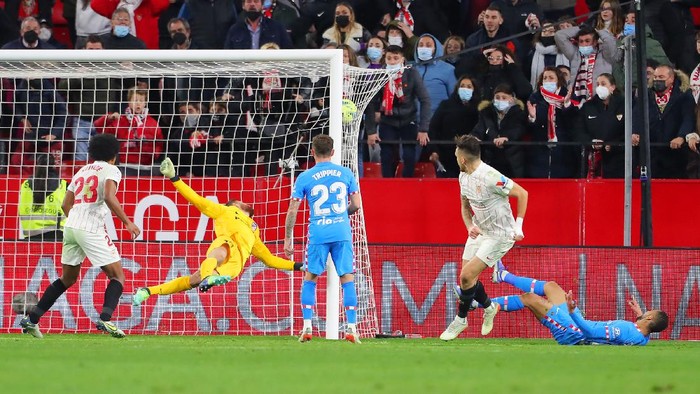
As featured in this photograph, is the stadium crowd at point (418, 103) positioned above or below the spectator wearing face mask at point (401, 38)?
below

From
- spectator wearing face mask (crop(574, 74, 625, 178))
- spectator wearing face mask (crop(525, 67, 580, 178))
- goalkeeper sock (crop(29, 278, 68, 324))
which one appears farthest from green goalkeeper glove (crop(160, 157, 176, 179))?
spectator wearing face mask (crop(574, 74, 625, 178))

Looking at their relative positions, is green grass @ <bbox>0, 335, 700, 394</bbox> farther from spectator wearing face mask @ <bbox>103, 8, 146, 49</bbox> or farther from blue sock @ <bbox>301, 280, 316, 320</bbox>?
spectator wearing face mask @ <bbox>103, 8, 146, 49</bbox>

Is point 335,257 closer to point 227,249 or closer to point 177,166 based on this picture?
point 227,249

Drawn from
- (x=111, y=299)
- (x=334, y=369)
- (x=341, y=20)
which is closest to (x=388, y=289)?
(x=111, y=299)

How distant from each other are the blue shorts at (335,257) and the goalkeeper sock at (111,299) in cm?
200

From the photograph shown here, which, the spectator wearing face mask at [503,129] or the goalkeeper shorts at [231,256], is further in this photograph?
the spectator wearing face mask at [503,129]

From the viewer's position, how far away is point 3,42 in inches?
838

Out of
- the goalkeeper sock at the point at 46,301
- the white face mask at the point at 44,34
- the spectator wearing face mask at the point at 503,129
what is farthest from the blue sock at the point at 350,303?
the white face mask at the point at 44,34

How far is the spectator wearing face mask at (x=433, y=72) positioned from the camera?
19.5 m

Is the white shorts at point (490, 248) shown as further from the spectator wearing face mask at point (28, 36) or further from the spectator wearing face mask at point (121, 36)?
the spectator wearing face mask at point (28, 36)

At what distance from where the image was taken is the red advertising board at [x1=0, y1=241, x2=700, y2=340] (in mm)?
17266

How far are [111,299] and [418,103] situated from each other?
20.8 feet

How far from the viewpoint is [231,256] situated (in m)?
15.8

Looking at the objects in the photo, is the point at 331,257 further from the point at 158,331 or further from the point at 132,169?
the point at 132,169
